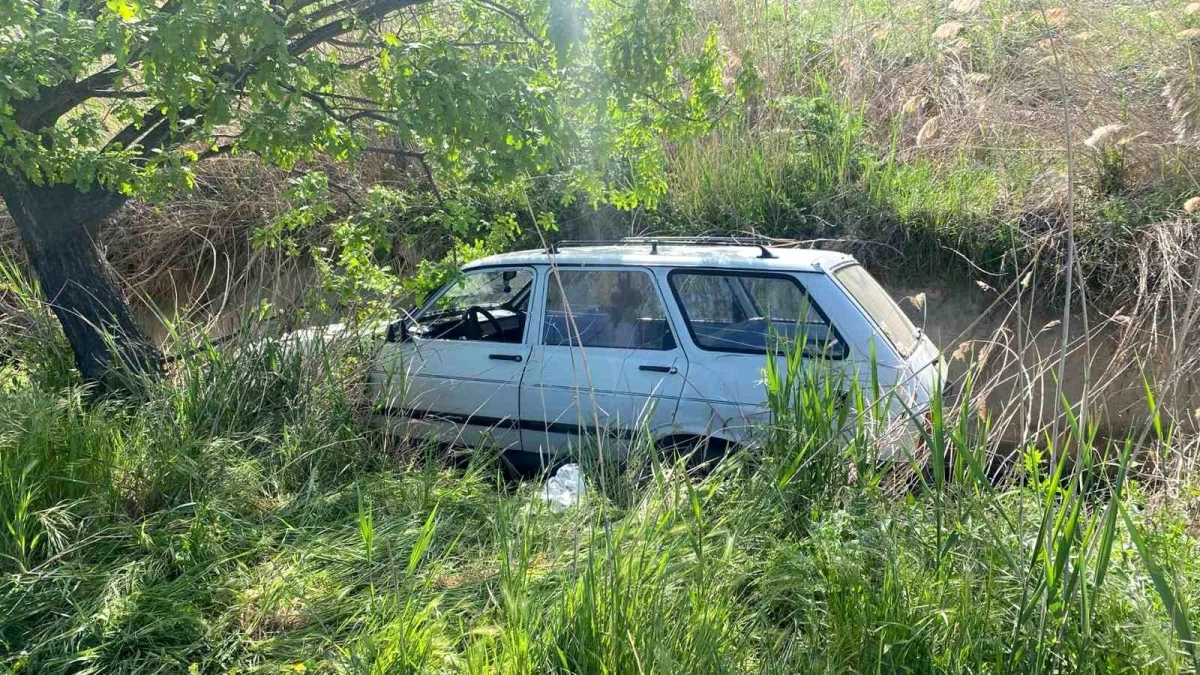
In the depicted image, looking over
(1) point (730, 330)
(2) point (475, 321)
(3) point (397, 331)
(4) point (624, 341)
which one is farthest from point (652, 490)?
(3) point (397, 331)

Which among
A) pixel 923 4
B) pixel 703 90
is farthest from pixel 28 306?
pixel 923 4

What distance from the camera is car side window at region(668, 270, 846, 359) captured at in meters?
4.75

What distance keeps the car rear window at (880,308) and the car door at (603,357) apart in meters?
0.97

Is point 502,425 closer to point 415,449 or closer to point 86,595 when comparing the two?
point 415,449

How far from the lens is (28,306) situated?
228 inches

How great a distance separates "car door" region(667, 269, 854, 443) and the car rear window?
26 centimetres

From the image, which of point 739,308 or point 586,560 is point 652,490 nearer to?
point 586,560

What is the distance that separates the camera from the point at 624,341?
507cm

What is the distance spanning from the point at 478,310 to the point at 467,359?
335 millimetres

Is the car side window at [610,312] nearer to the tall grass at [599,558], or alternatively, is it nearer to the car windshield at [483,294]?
the car windshield at [483,294]

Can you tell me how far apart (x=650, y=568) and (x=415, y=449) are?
90.4 inches

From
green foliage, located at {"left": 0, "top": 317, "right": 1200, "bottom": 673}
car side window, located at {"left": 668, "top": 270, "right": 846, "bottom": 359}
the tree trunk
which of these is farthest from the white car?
the tree trunk

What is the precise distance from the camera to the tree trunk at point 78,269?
5336 mm

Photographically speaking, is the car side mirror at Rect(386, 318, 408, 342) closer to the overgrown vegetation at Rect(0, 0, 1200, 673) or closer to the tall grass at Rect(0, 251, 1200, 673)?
the overgrown vegetation at Rect(0, 0, 1200, 673)
